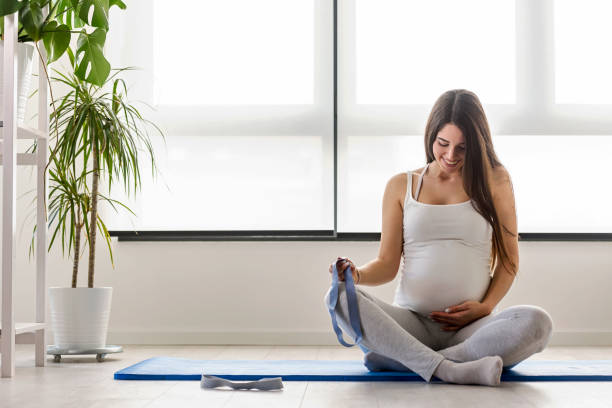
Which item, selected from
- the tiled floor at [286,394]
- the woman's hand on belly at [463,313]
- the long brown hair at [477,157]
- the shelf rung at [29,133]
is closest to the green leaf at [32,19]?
the shelf rung at [29,133]

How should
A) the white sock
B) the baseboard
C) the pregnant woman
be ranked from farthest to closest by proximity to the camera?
the baseboard < the pregnant woman < the white sock

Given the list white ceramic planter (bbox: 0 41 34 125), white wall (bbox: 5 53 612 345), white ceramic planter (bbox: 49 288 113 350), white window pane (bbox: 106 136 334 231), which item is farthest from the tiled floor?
white window pane (bbox: 106 136 334 231)

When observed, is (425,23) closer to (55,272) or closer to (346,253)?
(346,253)

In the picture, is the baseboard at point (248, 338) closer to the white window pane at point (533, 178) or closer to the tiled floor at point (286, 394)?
the white window pane at point (533, 178)

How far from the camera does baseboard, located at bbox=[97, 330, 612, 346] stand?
3.55 metres

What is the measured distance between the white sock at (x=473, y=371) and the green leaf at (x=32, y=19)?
1.68m

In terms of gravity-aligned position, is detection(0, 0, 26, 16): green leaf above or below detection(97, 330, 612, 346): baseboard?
above

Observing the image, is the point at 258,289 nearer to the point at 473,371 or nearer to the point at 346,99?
the point at 346,99

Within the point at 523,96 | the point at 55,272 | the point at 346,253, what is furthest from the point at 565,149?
the point at 55,272

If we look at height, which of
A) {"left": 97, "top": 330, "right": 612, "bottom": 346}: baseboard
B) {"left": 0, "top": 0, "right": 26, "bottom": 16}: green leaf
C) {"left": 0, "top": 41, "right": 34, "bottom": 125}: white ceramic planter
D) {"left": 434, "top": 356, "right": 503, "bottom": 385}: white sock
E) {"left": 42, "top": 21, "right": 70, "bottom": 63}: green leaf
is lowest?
{"left": 97, "top": 330, "right": 612, "bottom": 346}: baseboard

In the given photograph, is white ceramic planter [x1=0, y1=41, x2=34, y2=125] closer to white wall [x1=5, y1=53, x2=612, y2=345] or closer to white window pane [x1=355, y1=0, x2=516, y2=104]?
white wall [x1=5, y1=53, x2=612, y2=345]

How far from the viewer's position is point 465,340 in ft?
7.11

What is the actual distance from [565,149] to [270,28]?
159 cm

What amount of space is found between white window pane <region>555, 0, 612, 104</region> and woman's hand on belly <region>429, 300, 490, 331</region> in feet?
6.05
